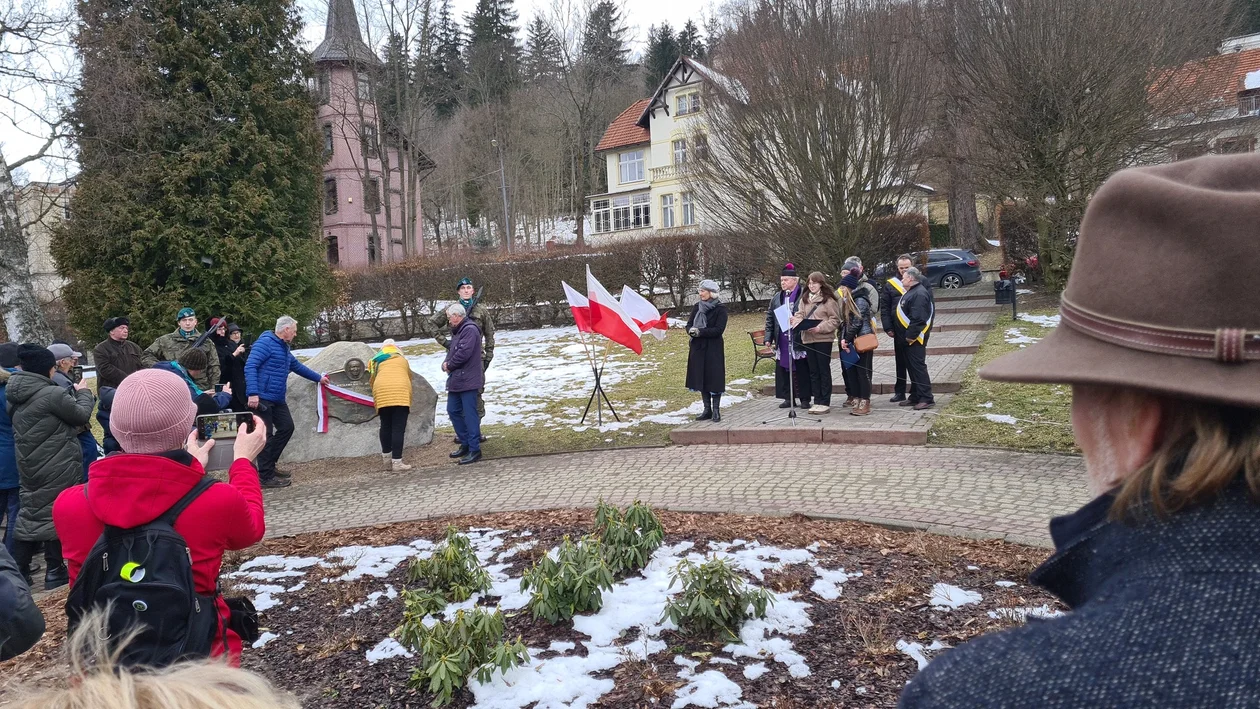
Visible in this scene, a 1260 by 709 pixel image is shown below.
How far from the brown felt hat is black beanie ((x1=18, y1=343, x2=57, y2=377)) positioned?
7.56 m

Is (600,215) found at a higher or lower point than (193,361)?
higher

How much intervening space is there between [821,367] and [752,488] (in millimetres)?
3390

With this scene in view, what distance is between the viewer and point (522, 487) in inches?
339

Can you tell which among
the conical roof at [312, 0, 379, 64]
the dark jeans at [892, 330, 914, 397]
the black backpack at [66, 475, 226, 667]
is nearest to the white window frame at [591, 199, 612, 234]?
the conical roof at [312, 0, 379, 64]

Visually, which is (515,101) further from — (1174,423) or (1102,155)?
(1174,423)

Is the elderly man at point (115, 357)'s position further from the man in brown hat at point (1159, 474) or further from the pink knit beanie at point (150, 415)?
the man in brown hat at point (1159, 474)

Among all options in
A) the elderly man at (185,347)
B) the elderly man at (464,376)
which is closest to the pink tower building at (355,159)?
the elderly man at (185,347)

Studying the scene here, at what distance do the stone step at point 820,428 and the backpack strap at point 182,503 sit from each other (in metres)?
7.48

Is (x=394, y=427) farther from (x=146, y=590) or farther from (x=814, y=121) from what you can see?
(x=814, y=121)

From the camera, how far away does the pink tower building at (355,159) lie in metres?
35.0

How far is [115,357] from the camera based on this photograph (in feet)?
30.1

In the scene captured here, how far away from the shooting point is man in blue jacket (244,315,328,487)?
9.45m

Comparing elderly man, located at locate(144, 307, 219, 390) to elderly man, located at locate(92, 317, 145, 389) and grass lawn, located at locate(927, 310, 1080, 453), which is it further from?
grass lawn, located at locate(927, 310, 1080, 453)

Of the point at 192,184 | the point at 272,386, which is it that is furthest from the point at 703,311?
the point at 192,184
